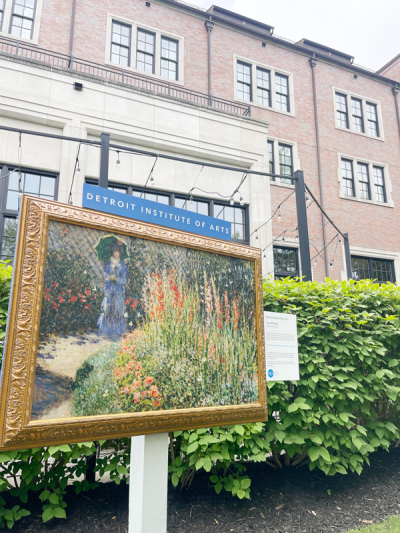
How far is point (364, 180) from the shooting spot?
2053 centimetres

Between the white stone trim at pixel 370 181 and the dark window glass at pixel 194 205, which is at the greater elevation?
the white stone trim at pixel 370 181

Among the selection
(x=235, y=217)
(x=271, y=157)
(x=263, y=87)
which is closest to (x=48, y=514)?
(x=235, y=217)

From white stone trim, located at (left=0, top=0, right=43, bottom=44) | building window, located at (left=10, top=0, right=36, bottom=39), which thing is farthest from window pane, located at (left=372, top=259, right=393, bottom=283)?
building window, located at (left=10, top=0, right=36, bottom=39)

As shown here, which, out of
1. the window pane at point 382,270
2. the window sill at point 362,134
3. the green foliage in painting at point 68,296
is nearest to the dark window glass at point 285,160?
the window sill at point 362,134

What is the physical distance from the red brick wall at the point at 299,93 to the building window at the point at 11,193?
6.23m

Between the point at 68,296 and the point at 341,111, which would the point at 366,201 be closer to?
the point at 341,111

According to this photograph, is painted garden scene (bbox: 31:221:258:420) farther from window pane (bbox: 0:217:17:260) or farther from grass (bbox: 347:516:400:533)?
window pane (bbox: 0:217:17:260)

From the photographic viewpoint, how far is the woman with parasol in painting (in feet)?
7.33

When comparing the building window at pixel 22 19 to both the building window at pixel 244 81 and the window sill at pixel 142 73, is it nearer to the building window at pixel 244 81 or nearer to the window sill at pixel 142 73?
the window sill at pixel 142 73

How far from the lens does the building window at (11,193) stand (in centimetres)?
1126

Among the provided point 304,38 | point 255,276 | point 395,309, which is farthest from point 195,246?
point 304,38

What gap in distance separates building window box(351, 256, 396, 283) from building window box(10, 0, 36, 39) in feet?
57.7

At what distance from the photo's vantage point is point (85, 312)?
7.08ft

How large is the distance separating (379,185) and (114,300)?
2209 centimetres
